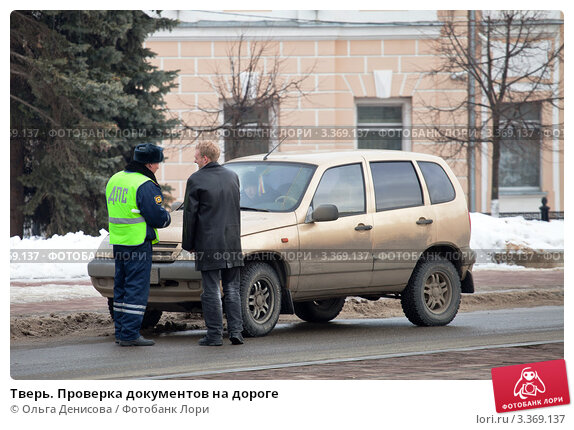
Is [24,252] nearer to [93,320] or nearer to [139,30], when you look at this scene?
[139,30]

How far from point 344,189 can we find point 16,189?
10680mm

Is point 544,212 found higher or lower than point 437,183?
lower

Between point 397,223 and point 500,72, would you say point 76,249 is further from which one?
point 500,72

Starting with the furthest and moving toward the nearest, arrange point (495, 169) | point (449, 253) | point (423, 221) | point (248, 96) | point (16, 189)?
1. point (495, 169)
2. point (248, 96)
3. point (16, 189)
4. point (449, 253)
5. point (423, 221)

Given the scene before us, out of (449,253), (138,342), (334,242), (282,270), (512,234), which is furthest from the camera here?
(512,234)

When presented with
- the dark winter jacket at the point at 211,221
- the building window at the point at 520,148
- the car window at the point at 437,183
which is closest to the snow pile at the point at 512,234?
the building window at the point at 520,148

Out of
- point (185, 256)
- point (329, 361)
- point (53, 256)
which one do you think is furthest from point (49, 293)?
point (329, 361)

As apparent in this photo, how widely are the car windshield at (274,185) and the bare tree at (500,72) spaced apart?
12.0 meters

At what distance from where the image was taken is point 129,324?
975 cm

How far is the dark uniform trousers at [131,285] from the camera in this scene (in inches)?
380

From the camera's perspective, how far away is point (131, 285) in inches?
381

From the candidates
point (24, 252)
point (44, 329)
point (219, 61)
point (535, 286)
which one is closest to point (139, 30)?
point (219, 61)

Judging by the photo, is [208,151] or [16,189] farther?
[16,189]
